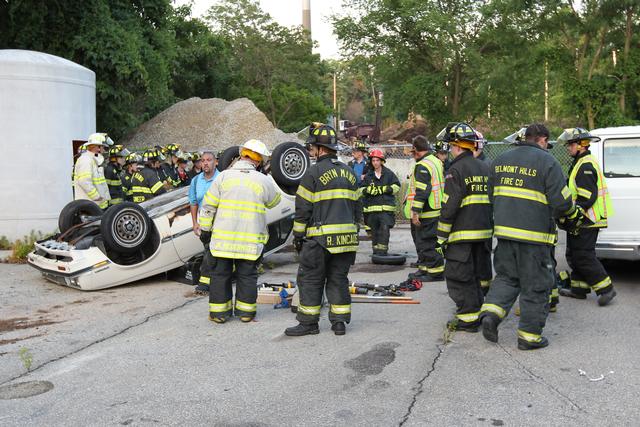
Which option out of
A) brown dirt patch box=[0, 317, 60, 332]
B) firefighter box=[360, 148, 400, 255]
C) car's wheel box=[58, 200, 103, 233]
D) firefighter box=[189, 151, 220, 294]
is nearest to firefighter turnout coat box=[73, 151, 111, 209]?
car's wheel box=[58, 200, 103, 233]

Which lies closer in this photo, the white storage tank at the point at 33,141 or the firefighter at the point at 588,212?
the firefighter at the point at 588,212

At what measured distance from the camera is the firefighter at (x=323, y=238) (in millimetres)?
6152

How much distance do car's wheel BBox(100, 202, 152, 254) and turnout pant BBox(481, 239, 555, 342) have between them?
14.3 feet

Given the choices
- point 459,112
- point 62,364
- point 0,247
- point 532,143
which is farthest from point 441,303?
point 459,112

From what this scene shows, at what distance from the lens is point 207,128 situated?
1129 inches

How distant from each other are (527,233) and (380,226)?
476 cm

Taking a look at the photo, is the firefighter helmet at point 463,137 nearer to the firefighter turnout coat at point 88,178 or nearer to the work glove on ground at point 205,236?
the work glove on ground at point 205,236

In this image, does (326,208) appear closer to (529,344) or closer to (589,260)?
(529,344)

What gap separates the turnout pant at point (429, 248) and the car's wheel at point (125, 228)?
11.3ft

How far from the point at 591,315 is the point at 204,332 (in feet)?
12.5

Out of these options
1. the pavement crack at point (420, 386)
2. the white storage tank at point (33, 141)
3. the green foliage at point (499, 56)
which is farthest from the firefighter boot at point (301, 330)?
the green foliage at point (499, 56)

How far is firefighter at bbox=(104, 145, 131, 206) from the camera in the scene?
12070mm

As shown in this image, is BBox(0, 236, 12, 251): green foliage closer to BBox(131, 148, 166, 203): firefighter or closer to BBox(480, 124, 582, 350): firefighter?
BBox(131, 148, 166, 203): firefighter

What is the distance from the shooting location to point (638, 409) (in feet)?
14.0
